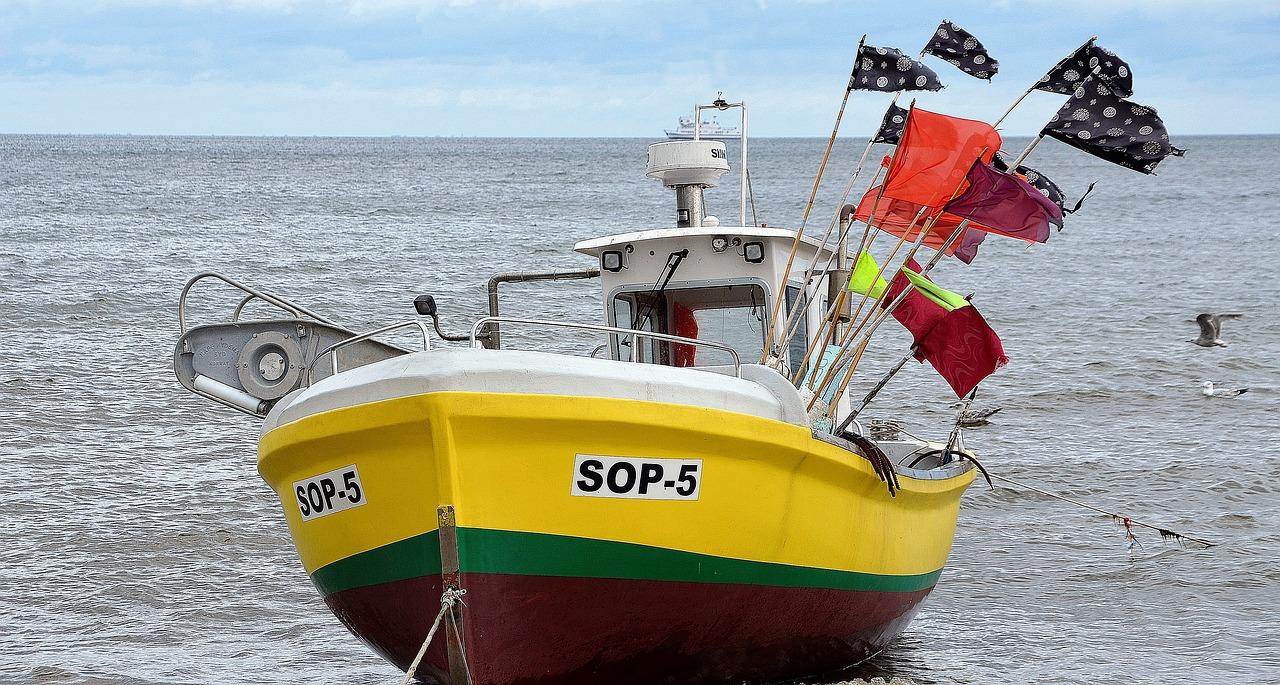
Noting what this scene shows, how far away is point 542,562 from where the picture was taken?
20.2 ft

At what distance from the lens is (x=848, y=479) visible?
709 centimetres

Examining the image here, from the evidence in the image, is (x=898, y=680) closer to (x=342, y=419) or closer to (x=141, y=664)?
(x=342, y=419)

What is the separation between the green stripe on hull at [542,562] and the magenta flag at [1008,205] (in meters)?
2.51

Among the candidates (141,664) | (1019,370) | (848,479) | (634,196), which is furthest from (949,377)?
(634,196)

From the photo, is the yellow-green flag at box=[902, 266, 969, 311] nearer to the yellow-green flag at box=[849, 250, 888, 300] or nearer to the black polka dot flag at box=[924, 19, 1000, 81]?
the yellow-green flag at box=[849, 250, 888, 300]

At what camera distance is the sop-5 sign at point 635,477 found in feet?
19.9

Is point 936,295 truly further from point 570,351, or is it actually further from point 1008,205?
point 570,351

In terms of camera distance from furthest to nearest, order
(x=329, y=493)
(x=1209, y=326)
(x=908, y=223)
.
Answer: (x=1209, y=326) → (x=908, y=223) → (x=329, y=493)

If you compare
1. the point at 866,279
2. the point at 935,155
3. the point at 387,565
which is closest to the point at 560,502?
the point at 387,565

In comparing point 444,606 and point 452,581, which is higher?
point 452,581

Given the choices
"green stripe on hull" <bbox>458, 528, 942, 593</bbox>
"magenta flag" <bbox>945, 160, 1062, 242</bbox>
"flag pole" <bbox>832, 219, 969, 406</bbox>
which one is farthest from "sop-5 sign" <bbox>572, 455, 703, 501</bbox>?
"magenta flag" <bbox>945, 160, 1062, 242</bbox>

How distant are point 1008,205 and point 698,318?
2.02 metres

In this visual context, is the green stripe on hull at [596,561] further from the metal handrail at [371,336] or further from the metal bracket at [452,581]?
the metal handrail at [371,336]

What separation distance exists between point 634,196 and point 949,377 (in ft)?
222
